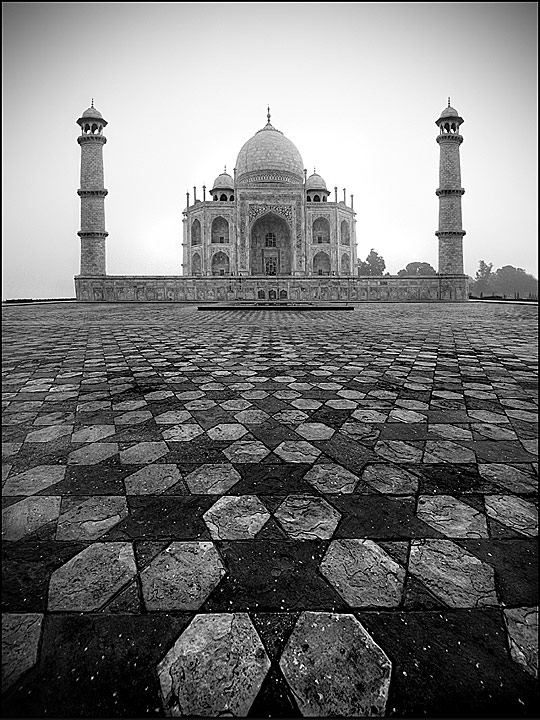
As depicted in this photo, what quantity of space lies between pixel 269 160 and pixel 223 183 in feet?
17.8

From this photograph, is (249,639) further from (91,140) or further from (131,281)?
(91,140)

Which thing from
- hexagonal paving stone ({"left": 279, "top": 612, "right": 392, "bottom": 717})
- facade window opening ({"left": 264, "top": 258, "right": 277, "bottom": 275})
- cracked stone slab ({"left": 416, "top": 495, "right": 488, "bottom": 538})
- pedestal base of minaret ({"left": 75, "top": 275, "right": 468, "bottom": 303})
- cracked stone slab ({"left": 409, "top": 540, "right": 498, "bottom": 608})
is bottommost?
hexagonal paving stone ({"left": 279, "top": 612, "right": 392, "bottom": 717})

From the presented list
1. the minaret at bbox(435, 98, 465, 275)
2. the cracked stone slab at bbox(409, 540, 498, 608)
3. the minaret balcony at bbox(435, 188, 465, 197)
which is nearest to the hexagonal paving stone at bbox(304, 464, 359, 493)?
the cracked stone slab at bbox(409, 540, 498, 608)

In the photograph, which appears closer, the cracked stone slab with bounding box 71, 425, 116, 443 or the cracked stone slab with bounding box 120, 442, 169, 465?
the cracked stone slab with bounding box 120, 442, 169, 465

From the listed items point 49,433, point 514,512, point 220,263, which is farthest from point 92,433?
point 220,263

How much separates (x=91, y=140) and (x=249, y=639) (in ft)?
89.9

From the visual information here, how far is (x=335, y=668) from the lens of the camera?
2.97 ft

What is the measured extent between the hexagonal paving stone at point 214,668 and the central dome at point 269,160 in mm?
32357

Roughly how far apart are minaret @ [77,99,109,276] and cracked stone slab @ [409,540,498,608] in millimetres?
25489

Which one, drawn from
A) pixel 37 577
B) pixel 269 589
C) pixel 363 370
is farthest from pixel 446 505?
pixel 363 370

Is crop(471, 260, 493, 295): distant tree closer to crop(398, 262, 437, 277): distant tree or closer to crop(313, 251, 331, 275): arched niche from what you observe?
crop(398, 262, 437, 277): distant tree

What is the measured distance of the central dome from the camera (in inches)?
1227

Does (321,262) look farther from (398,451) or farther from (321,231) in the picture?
(398,451)

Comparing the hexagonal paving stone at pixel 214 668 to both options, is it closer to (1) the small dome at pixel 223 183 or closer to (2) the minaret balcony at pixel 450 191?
(2) the minaret balcony at pixel 450 191
